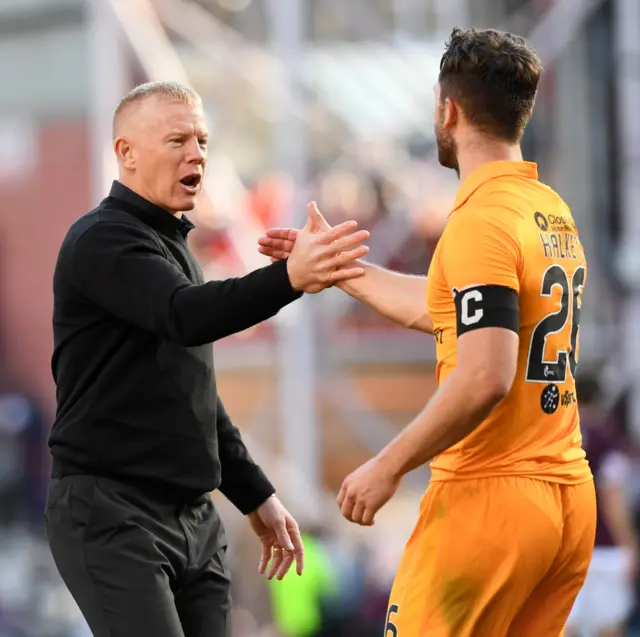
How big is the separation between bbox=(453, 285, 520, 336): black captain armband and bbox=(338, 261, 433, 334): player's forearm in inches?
30.5

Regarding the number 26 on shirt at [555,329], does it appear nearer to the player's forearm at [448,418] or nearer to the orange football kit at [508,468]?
the orange football kit at [508,468]

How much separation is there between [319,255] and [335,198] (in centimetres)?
1077

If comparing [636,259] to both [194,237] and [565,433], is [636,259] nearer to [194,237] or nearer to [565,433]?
[194,237]

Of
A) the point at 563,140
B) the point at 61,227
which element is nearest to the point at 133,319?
the point at 563,140

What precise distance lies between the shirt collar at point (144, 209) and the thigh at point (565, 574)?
1.27m

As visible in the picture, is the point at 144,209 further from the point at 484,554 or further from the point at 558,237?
the point at 484,554

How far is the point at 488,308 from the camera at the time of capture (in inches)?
126

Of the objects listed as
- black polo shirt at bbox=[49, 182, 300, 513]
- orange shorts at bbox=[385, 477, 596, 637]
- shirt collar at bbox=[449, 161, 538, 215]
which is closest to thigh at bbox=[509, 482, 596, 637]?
orange shorts at bbox=[385, 477, 596, 637]

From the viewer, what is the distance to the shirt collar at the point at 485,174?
346cm

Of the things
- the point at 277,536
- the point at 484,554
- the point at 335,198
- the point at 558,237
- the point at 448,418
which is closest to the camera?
the point at 448,418

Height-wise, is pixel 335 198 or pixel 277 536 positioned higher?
pixel 335 198

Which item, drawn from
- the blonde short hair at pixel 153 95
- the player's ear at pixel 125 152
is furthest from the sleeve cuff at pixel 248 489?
the blonde short hair at pixel 153 95

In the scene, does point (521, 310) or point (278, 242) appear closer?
point (521, 310)

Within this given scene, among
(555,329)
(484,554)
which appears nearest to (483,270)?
(555,329)
